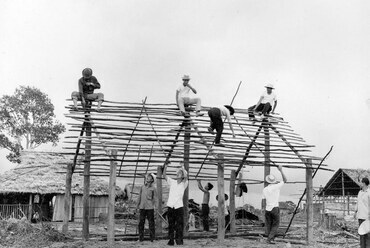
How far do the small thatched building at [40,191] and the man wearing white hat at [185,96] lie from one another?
958cm

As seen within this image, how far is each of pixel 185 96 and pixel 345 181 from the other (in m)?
18.2

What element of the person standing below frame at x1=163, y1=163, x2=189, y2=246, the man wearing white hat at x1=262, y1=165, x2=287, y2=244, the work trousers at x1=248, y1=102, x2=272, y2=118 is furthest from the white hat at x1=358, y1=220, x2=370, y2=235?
the work trousers at x1=248, y1=102, x2=272, y2=118

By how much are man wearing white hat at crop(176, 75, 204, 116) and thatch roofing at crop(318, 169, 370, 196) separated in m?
15.1

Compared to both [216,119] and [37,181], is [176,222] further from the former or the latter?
[37,181]

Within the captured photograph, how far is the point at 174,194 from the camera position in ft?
35.9

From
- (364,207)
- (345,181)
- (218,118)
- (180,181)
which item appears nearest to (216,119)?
(218,118)

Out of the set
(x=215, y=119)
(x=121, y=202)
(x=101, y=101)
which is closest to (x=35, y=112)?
(x=121, y=202)

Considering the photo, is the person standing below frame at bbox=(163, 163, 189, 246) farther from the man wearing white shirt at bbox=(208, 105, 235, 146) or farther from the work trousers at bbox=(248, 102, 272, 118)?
the work trousers at bbox=(248, 102, 272, 118)

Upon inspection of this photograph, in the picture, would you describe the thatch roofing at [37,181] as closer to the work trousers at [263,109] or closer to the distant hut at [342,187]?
the work trousers at [263,109]

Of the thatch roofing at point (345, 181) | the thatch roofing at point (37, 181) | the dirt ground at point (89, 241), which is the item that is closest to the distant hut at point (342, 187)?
the thatch roofing at point (345, 181)

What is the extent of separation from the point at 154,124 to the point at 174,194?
238 centimetres

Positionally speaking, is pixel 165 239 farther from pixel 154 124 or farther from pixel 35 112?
pixel 35 112

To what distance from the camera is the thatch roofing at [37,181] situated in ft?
71.8

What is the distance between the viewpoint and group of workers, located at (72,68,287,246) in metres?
11.0
